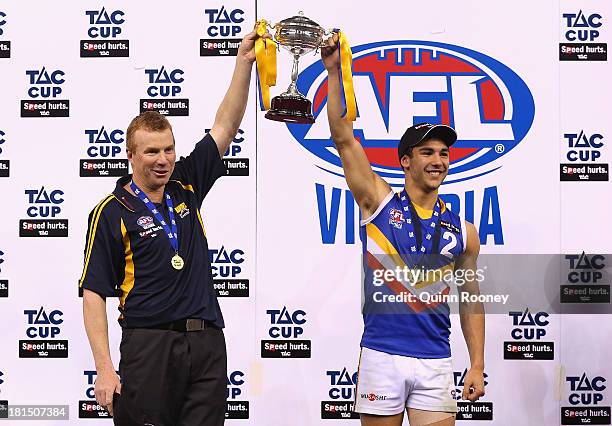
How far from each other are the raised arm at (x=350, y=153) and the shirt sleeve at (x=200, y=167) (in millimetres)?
512

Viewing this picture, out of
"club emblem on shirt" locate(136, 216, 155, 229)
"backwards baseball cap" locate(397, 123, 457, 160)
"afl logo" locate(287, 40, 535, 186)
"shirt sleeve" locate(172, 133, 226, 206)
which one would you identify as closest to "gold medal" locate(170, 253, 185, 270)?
"club emblem on shirt" locate(136, 216, 155, 229)

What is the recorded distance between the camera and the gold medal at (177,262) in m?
3.12

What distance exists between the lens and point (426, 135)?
11.5 ft

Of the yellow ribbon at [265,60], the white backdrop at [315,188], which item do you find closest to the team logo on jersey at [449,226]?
the yellow ribbon at [265,60]

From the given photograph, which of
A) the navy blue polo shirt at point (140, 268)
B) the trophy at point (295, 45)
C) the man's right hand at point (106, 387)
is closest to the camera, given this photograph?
the man's right hand at point (106, 387)

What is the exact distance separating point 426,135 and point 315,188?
114 centimetres

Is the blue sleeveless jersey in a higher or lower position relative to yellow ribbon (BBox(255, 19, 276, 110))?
lower

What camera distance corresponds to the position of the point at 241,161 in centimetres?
452

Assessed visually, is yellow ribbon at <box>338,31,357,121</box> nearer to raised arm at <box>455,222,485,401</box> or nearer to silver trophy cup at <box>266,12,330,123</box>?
silver trophy cup at <box>266,12,330,123</box>

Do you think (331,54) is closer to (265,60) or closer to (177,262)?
(265,60)

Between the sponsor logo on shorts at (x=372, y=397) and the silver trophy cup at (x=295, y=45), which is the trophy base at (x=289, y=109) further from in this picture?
the sponsor logo on shorts at (x=372, y=397)

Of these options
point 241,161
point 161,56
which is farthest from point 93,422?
point 161,56

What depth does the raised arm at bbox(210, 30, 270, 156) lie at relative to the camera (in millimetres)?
3441

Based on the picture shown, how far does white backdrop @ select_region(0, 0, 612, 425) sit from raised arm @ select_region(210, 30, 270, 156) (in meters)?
1.03
